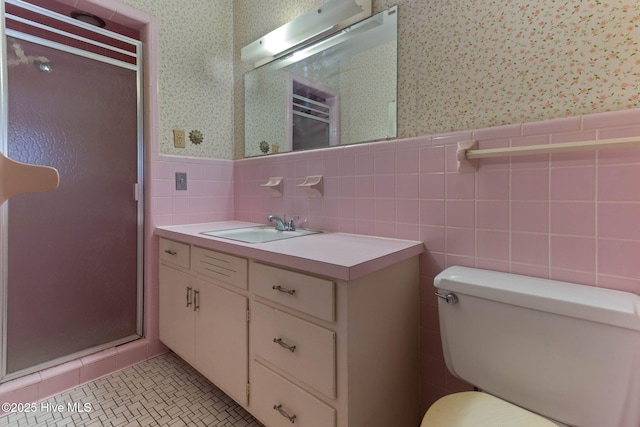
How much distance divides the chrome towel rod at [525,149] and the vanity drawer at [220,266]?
0.96 metres

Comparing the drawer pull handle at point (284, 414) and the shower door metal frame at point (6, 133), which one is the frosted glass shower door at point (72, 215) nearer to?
the shower door metal frame at point (6, 133)

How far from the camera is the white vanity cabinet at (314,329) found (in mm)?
930

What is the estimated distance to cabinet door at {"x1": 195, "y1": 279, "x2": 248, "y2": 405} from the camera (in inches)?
49.7

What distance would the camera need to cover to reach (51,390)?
1533 mm

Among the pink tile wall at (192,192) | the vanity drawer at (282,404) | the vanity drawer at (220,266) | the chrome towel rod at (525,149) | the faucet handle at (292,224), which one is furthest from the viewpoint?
the pink tile wall at (192,192)

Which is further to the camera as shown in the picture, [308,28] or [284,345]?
[308,28]

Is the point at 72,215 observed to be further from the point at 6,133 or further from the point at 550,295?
the point at 550,295

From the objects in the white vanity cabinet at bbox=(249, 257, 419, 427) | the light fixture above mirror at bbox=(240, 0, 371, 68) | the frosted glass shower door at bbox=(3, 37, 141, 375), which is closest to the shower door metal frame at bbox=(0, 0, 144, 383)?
the frosted glass shower door at bbox=(3, 37, 141, 375)

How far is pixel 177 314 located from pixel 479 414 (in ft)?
5.00

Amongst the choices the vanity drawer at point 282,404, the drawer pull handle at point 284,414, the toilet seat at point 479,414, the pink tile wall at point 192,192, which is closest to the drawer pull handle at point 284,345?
the vanity drawer at point 282,404

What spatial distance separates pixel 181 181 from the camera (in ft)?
6.56

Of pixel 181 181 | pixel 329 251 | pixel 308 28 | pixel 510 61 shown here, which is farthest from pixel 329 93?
pixel 181 181

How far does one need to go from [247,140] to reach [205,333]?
1.33 metres

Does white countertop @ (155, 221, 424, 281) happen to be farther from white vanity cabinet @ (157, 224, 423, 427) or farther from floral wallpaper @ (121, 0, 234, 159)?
floral wallpaper @ (121, 0, 234, 159)
